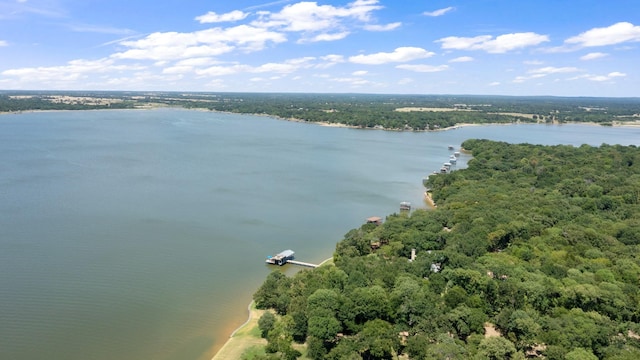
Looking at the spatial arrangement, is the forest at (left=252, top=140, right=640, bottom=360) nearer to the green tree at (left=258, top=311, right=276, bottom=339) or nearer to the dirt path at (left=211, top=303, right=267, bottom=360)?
the green tree at (left=258, top=311, right=276, bottom=339)

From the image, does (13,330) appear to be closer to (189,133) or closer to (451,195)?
(451,195)

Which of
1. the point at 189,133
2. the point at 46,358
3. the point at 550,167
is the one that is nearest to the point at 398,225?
the point at 46,358

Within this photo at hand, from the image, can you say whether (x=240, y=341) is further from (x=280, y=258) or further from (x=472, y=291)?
(x=472, y=291)

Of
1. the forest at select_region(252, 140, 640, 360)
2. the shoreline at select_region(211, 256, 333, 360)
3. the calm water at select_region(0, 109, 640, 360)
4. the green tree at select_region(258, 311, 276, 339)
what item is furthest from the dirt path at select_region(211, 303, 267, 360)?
the calm water at select_region(0, 109, 640, 360)

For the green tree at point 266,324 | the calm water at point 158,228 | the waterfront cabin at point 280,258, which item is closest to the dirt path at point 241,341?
the green tree at point 266,324

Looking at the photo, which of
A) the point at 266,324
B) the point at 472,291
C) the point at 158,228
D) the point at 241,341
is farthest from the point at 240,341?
the point at 158,228

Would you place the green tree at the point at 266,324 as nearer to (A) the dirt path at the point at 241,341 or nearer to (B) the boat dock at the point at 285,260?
(A) the dirt path at the point at 241,341
